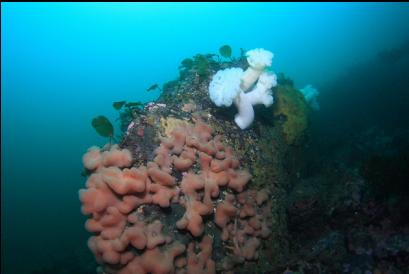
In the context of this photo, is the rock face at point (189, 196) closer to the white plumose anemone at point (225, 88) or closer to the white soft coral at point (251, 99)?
the white soft coral at point (251, 99)

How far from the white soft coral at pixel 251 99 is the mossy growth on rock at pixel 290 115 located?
906mm

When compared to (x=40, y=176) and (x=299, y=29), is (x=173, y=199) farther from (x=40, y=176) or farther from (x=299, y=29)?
(x=299, y=29)

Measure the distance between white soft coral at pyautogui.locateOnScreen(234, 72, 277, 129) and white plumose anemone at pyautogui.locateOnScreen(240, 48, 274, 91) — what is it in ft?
0.46

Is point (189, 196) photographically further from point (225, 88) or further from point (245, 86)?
point (245, 86)

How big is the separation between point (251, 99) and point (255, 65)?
1.77 ft

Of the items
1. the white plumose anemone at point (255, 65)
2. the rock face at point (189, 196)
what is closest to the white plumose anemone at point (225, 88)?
the white plumose anemone at point (255, 65)

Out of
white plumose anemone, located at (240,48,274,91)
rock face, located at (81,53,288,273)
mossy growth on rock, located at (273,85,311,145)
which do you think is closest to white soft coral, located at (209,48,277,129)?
white plumose anemone, located at (240,48,274,91)

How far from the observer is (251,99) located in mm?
4855

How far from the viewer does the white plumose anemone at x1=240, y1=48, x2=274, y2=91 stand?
4656 millimetres

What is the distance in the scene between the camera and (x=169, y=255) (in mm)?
3465

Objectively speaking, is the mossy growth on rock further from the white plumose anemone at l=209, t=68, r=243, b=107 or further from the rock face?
the white plumose anemone at l=209, t=68, r=243, b=107

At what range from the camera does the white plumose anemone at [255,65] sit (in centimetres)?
466

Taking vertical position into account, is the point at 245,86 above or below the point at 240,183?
above

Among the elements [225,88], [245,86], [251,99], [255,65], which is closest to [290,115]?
[251,99]
